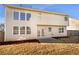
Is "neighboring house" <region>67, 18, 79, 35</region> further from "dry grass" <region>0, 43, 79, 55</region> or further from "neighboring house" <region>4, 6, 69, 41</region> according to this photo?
"dry grass" <region>0, 43, 79, 55</region>

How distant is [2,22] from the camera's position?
3.39 meters

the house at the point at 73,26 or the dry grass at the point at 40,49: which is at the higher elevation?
the house at the point at 73,26

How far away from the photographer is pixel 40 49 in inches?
134

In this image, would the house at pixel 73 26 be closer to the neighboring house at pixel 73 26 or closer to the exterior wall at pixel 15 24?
the neighboring house at pixel 73 26

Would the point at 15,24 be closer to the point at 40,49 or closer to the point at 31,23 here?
the point at 31,23

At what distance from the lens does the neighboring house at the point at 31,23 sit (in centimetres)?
341

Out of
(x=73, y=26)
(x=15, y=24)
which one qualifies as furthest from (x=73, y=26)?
(x=15, y=24)

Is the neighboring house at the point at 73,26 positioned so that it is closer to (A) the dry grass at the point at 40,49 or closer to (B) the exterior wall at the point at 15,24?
(A) the dry grass at the point at 40,49

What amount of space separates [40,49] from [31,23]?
36 cm

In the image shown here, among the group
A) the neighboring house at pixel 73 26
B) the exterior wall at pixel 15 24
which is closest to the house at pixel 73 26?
the neighboring house at pixel 73 26

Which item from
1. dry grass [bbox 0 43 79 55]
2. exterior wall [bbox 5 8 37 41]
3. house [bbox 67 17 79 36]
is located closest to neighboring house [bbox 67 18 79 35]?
house [bbox 67 17 79 36]

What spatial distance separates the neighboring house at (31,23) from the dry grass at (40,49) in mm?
106

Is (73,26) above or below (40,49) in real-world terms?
above

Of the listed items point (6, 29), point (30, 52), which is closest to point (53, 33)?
point (30, 52)
